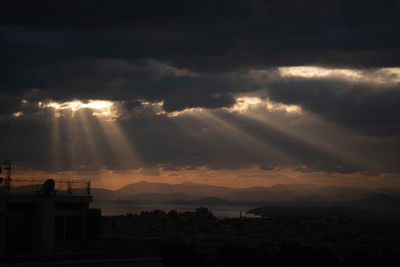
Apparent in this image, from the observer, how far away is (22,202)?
27.2m

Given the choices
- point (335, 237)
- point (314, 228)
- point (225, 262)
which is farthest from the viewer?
point (314, 228)

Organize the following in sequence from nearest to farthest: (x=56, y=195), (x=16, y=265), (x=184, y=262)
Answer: (x=16, y=265), (x=56, y=195), (x=184, y=262)

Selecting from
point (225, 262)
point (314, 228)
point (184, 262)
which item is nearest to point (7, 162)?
point (184, 262)

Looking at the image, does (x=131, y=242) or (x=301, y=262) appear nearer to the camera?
(x=131, y=242)

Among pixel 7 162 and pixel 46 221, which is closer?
pixel 46 221

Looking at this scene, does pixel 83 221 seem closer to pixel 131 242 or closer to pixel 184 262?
pixel 131 242

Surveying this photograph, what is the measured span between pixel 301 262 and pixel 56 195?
79.2 feet

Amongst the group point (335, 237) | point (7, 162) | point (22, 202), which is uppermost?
point (7, 162)

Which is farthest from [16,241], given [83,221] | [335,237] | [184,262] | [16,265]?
[335,237]

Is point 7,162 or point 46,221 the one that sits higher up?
point 7,162

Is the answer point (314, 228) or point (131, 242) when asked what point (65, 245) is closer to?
point (131, 242)

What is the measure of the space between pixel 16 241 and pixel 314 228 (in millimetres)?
118333

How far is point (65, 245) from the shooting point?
84.7ft

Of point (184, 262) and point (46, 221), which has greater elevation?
Result: point (46, 221)
